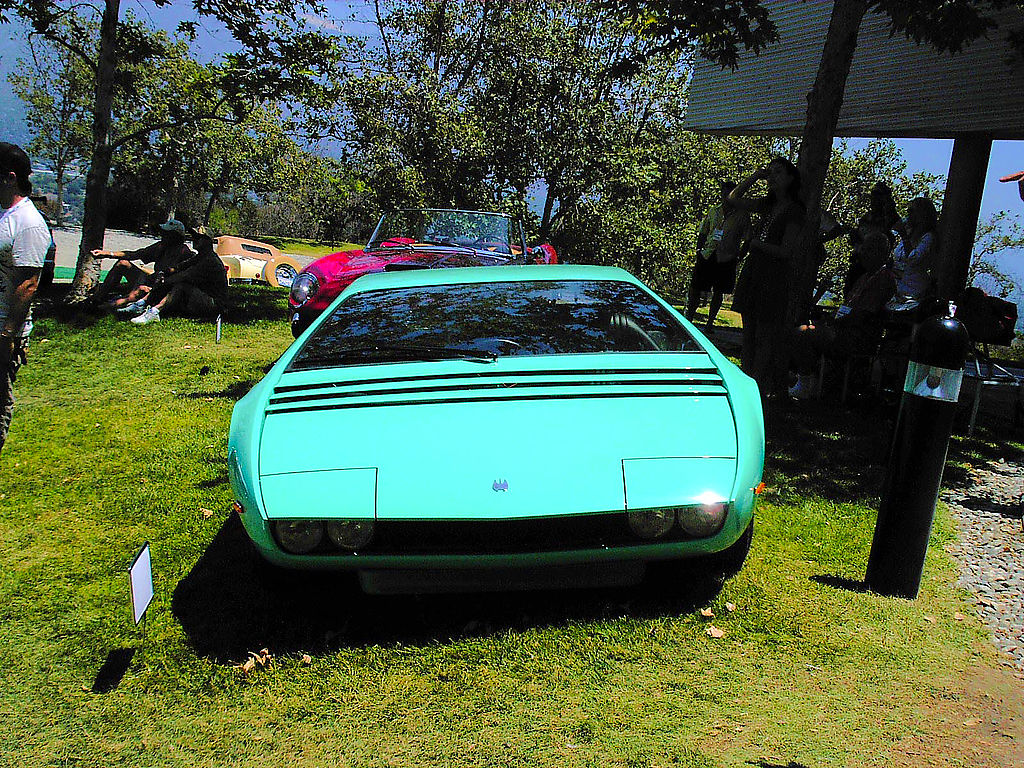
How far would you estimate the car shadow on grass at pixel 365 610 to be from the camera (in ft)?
10.5

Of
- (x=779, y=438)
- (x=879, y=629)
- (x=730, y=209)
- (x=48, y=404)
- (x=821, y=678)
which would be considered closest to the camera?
(x=821, y=678)

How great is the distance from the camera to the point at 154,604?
3.53m

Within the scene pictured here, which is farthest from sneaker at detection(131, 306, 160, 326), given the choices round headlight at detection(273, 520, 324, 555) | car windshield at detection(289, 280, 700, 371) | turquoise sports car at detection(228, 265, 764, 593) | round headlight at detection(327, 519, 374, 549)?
round headlight at detection(327, 519, 374, 549)

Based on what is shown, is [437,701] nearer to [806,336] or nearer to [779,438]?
[779,438]

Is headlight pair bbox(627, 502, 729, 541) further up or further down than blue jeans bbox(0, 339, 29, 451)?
further up

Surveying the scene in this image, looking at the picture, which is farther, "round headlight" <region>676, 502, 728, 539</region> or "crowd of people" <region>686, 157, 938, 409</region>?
"crowd of people" <region>686, 157, 938, 409</region>

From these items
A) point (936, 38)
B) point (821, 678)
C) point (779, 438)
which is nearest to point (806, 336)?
point (779, 438)

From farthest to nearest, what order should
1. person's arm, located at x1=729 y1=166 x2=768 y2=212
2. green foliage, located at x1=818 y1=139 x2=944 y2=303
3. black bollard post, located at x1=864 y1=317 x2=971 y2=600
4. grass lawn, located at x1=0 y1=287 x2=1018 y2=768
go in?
green foliage, located at x1=818 y1=139 x2=944 y2=303, person's arm, located at x1=729 y1=166 x2=768 y2=212, black bollard post, located at x1=864 y1=317 x2=971 y2=600, grass lawn, located at x1=0 y1=287 x2=1018 y2=768

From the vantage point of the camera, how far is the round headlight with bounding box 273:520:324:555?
2.88 m

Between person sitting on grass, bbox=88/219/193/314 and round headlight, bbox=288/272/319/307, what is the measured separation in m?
2.76

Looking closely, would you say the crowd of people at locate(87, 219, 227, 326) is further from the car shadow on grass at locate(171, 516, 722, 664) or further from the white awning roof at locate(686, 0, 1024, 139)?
the white awning roof at locate(686, 0, 1024, 139)

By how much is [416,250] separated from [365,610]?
243 inches

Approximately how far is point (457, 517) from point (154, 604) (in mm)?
1563

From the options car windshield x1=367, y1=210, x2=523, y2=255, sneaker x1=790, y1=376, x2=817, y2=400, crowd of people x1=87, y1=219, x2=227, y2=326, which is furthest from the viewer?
crowd of people x1=87, y1=219, x2=227, y2=326
